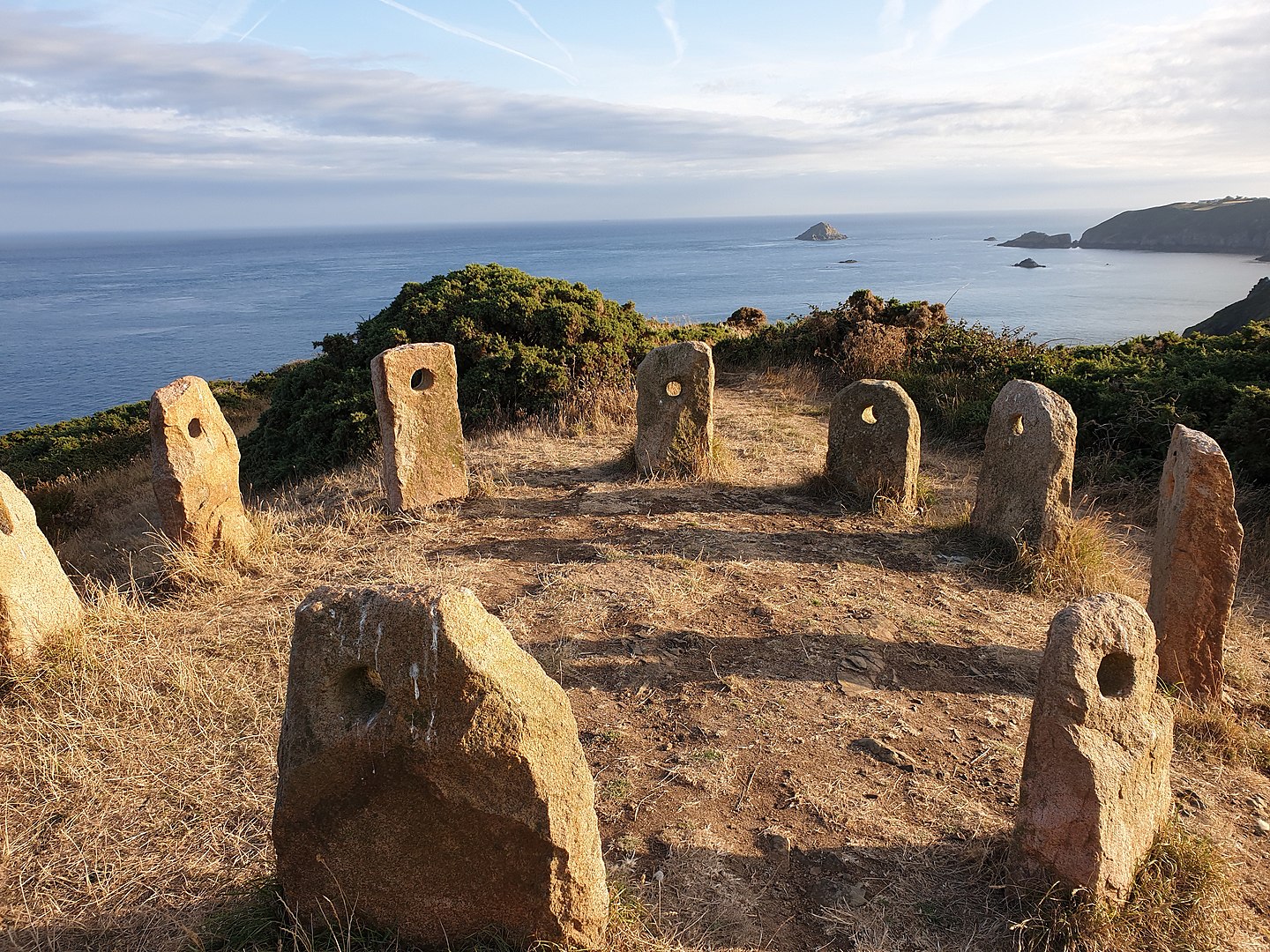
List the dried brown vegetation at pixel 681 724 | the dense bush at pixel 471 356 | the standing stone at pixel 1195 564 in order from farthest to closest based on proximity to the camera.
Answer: the dense bush at pixel 471 356, the standing stone at pixel 1195 564, the dried brown vegetation at pixel 681 724

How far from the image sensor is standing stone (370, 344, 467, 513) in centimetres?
680

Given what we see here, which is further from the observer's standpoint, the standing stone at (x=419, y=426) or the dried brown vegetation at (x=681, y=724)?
the standing stone at (x=419, y=426)

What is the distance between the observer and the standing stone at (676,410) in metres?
7.60

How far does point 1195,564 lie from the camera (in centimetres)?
450

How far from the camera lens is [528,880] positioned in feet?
8.47

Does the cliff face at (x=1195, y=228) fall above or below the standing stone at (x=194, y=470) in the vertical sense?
above

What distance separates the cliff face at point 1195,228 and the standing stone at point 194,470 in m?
63.4

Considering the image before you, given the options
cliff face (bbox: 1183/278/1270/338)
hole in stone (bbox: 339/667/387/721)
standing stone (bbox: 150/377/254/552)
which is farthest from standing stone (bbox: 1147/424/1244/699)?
cliff face (bbox: 1183/278/1270/338)

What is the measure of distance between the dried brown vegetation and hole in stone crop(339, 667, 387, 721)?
77 cm

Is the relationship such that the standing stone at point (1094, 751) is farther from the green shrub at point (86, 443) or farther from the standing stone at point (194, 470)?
the green shrub at point (86, 443)

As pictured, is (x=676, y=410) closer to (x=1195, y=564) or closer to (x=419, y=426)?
(x=419, y=426)

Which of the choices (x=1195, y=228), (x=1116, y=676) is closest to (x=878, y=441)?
(x=1116, y=676)

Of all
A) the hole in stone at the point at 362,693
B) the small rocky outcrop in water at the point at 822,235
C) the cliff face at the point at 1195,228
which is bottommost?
the hole in stone at the point at 362,693

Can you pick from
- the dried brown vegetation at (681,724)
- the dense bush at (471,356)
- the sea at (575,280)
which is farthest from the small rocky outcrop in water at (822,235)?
the dried brown vegetation at (681,724)
